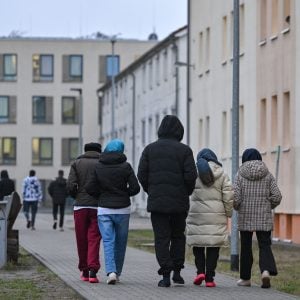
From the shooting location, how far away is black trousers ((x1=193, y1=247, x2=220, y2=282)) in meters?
15.6

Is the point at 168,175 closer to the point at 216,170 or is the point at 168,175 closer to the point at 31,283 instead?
the point at 216,170

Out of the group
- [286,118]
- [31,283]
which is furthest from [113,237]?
[286,118]

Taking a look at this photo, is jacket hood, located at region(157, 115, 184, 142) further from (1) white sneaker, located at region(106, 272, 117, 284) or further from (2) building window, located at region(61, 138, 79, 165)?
(2) building window, located at region(61, 138, 79, 165)

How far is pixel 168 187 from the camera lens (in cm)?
1515

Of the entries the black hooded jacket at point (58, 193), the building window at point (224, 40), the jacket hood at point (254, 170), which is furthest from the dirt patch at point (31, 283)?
the building window at point (224, 40)

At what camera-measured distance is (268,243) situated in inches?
623

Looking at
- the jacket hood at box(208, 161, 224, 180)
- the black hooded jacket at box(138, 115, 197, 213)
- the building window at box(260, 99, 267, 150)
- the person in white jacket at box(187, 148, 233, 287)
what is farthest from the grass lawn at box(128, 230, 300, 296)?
the building window at box(260, 99, 267, 150)

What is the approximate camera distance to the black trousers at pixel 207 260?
15594 mm

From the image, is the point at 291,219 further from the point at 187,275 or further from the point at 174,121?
the point at 174,121

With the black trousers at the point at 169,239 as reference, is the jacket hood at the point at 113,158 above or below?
above

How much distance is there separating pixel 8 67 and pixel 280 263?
79187 mm

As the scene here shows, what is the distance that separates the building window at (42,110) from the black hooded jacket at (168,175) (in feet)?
281

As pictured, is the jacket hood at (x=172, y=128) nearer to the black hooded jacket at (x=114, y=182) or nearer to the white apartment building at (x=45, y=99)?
the black hooded jacket at (x=114, y=182)

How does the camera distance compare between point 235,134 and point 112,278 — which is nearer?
point 112,278
